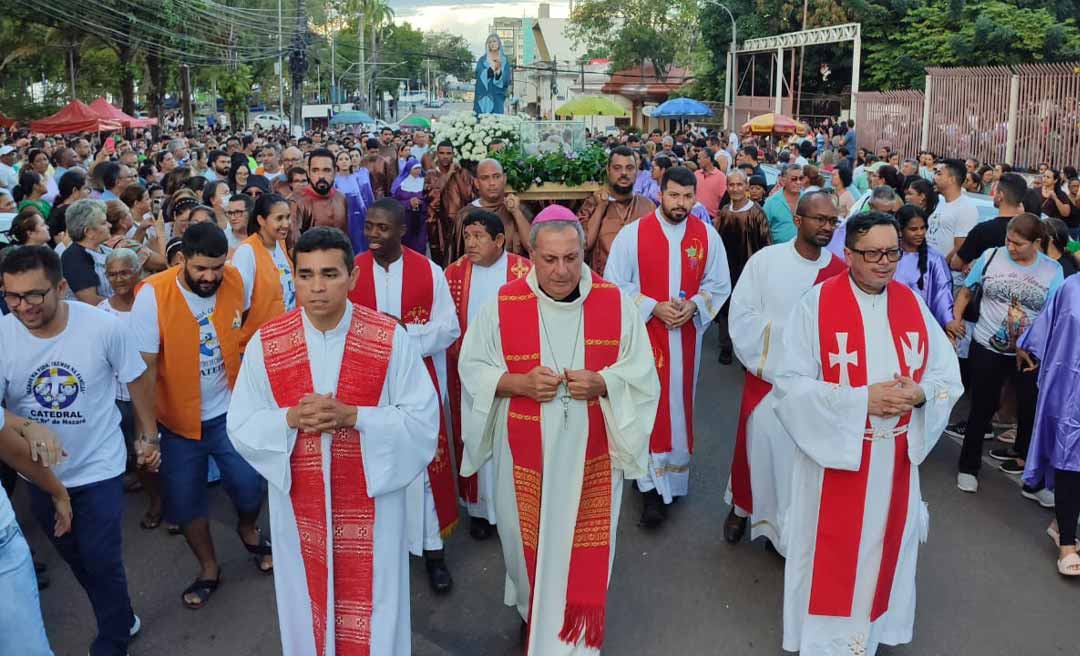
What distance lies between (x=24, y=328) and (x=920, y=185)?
638 cm

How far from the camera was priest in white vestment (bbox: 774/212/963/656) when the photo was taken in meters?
4.14

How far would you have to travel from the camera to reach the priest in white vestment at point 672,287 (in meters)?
6.15

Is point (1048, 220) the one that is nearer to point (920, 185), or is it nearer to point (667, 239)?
point (920, 185)

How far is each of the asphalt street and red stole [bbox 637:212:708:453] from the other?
0.59 m

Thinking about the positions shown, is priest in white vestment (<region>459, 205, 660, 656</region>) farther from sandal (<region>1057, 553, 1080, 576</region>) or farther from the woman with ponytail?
the woman with ponytail

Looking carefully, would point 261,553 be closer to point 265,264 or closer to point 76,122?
point 265,264

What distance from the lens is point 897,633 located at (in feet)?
14.5

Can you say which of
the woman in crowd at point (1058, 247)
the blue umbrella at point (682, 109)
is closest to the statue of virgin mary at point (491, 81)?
the woman in crowd at point (1058, 247)

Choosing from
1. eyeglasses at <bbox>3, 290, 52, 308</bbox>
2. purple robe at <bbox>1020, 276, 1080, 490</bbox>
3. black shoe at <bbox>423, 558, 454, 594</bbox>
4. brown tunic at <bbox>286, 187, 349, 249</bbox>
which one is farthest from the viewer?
brown tunic at <bbox>286, 187, 349, 249</bbox>

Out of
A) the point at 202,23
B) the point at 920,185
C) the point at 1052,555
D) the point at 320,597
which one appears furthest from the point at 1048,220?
the point at 202,23

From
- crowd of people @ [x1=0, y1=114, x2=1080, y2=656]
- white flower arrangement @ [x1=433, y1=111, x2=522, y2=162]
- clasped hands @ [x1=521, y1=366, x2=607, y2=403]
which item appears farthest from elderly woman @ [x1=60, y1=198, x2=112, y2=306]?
white flower arrangement @ [x1=433, y1=111, x2=522, y2=162]

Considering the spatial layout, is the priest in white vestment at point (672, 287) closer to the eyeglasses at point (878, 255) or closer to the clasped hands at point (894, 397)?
the eyeglasses at point (878, 255)

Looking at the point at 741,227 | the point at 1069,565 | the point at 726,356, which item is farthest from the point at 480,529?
the point at 741,227

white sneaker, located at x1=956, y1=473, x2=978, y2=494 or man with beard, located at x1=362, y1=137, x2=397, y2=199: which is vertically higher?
man with beard, located at x1=362, y1=137, x2=397, y2=199
